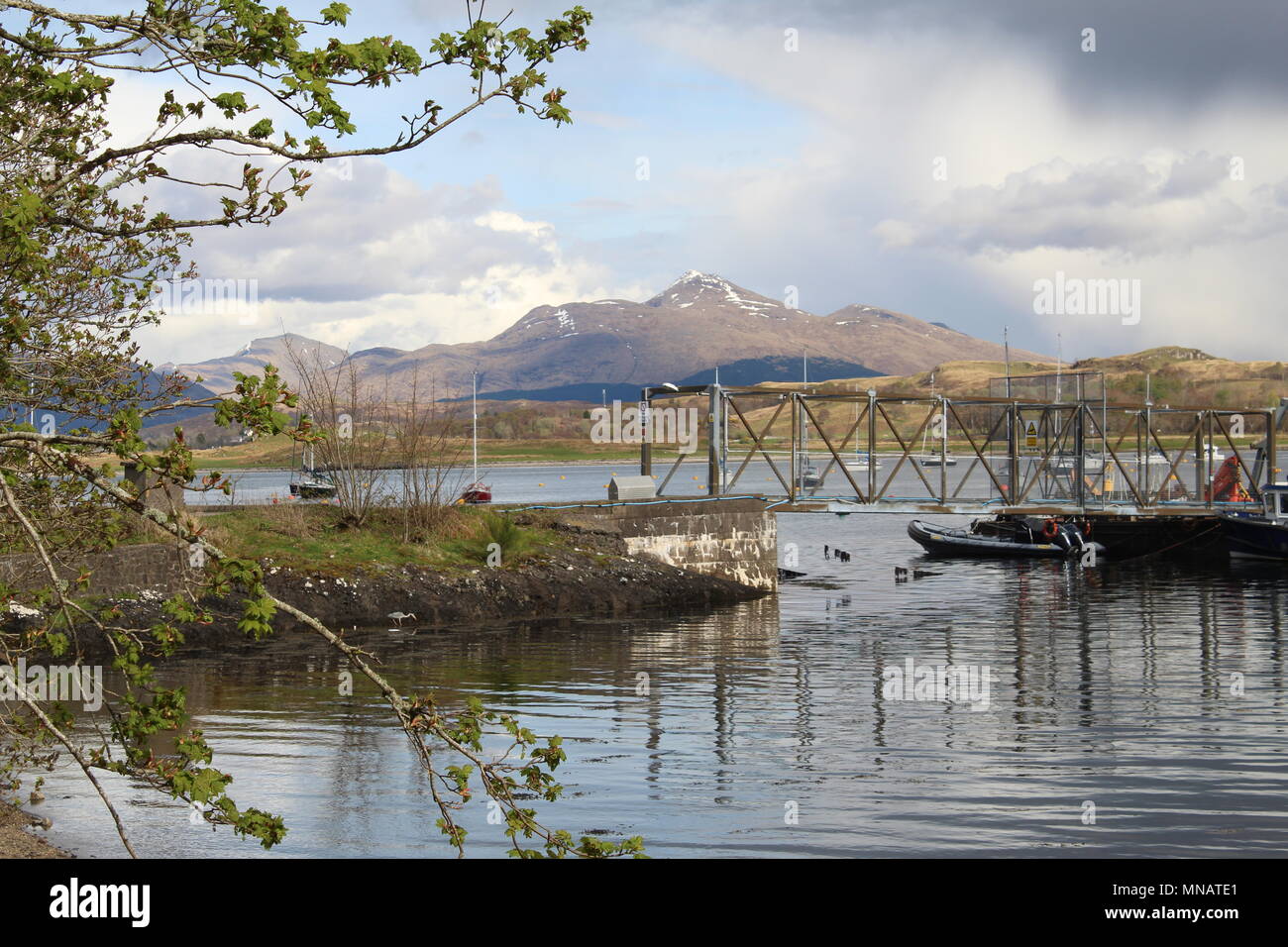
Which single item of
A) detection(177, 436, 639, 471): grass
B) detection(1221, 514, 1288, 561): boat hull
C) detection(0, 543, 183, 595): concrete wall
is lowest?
detection(1221, 514, 1288, 561): boat hull

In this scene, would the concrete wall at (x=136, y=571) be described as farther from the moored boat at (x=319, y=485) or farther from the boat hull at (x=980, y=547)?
the boat hull at (x=980, y=547)

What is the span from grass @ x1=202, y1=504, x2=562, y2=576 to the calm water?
103 inches

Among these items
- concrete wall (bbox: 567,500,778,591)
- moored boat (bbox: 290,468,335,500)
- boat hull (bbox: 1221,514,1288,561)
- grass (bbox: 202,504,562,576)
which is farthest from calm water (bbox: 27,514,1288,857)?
boat hull (bbox: 1221,514,1288,561)

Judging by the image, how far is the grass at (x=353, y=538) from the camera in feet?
87.0

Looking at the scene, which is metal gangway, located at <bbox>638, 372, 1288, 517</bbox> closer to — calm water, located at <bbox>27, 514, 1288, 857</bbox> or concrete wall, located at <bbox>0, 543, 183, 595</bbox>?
calm water, located at <bbox>27, 514, 1288, 857</bbox>

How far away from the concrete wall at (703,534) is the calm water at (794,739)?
205cm

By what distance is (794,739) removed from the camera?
16.5 m

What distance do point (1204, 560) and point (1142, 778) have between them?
123 feet

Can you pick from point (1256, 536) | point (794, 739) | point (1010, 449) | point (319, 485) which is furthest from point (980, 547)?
point (794, 739)

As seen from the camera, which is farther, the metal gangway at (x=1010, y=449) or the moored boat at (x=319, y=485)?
the metal gangway at (x=1010, y=449)

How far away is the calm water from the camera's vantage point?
11.8m

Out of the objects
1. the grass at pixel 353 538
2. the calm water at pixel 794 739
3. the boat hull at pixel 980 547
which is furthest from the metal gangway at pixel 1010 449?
the boat hull at pixel 980 547

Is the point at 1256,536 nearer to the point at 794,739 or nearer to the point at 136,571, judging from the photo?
the point at 794,739
